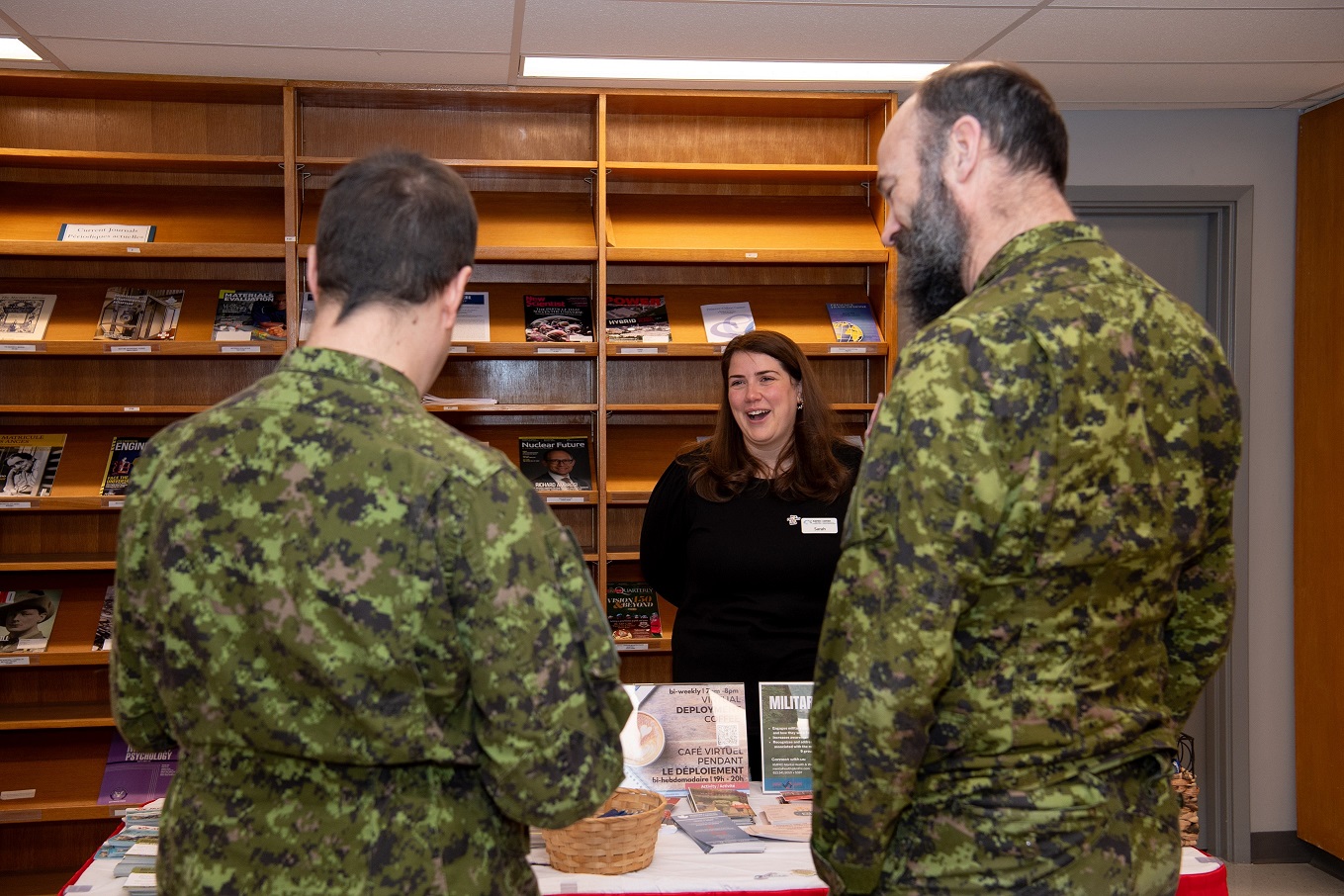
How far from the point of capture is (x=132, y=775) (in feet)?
14.3

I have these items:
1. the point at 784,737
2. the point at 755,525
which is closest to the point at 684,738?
the point at 784,737

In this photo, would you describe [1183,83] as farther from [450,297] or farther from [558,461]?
[450,297]

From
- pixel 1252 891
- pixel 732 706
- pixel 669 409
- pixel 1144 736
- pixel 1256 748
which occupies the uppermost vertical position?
pixel 669 409

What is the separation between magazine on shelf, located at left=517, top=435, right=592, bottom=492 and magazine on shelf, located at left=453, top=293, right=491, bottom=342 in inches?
19.8

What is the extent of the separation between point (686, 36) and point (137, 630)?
2975mm

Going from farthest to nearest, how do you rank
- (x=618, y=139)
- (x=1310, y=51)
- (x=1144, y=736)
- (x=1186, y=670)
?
(x=618, y=139) < (x=1310, y=51) < (x=1186, y=670) < (x=1144, y=736)

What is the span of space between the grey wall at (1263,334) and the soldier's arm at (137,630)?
4371mm

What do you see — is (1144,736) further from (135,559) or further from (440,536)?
(135,559)

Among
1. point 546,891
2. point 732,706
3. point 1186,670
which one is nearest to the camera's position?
point 1186,670

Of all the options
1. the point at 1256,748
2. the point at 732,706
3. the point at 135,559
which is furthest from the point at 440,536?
the point at 1256,748

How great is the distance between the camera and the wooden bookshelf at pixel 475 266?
437cm

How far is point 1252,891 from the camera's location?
14.6 ft

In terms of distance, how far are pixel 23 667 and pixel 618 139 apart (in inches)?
128

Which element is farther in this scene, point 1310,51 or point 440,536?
point 1310,51
